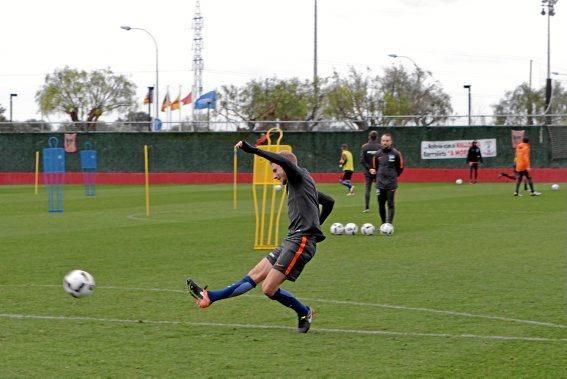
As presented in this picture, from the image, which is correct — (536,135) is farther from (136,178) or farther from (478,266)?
(478,266)

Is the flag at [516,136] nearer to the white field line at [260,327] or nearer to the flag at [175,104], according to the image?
the flag at [175,104]

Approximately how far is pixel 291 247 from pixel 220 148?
42.1m

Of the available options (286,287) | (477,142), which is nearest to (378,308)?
(286,287)

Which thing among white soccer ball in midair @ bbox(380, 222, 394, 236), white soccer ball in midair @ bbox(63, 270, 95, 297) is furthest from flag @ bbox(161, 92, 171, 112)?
white soccer ball in midair @ bbox(63, 270, 95, 297)

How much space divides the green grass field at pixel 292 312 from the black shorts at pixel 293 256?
0.60 metres

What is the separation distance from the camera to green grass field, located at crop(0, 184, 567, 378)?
8148mm

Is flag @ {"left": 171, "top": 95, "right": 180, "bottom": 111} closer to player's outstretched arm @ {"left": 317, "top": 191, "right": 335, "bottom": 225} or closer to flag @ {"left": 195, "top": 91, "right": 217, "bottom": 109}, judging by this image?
flag @ {"left": 195, "top": 91, "right": 217, "bottom": 109}

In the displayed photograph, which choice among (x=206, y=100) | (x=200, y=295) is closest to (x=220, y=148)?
(x=206, y=100)

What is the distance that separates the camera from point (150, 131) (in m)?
53.6

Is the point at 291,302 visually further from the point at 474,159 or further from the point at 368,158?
the point at 474,159

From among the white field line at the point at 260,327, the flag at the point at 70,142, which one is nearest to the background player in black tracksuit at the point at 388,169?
the white field line at the point at 260,327

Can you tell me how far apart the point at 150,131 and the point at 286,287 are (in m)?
41.6

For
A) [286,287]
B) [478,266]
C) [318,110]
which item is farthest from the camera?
[318,110]

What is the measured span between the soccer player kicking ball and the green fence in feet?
127
